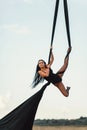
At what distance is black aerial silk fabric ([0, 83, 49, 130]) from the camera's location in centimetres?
1791

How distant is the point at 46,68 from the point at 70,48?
1274 millimetres

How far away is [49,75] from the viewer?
17953 millimetres

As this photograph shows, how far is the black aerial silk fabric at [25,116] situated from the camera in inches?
705

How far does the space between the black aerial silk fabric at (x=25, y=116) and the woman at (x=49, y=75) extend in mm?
316

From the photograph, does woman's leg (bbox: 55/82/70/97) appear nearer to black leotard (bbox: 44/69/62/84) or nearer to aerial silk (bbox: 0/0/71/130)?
black leotard (bbox: 44/69/62/84)

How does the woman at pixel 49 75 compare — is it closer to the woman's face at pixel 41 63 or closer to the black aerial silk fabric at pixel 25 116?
the woman's face at pixel 41 63

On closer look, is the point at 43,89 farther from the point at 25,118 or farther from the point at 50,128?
the point at 50,128

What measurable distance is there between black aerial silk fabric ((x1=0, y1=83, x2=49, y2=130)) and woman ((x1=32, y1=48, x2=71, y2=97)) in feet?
1.04

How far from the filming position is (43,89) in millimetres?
18016

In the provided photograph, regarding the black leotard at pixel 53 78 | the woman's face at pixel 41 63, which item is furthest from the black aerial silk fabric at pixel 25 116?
the woman's face at pixel 41 63

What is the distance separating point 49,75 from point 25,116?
6.05 ft

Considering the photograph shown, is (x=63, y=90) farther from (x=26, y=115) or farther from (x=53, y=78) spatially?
(x=26, y=115)

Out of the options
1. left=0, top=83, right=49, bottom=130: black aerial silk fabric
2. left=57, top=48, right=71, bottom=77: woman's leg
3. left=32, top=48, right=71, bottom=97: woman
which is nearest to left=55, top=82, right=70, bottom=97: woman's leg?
left=32, top=48, right=71, bottom=97: woman

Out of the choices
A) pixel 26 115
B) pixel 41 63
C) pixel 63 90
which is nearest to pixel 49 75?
pixel 41 63
